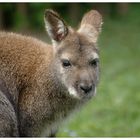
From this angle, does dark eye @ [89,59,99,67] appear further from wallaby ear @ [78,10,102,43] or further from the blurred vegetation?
the blurred vegetation

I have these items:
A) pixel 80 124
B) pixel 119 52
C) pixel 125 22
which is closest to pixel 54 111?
pixel 80 124

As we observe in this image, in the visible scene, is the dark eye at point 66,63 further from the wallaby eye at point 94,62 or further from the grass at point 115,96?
the grass at point 115,96

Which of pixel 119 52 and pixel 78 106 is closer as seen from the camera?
pixel 78 106

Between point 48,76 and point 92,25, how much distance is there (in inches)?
28.9

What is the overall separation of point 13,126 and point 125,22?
17347 millimetres

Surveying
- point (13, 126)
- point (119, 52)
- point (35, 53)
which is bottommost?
point (119, 52)

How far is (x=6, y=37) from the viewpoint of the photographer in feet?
25.2

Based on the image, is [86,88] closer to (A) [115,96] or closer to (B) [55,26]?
(B) [55,26]

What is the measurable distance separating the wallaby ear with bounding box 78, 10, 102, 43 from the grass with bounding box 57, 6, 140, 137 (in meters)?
0.90

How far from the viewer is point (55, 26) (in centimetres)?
736

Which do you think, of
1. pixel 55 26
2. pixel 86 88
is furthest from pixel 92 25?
pixel 86 88

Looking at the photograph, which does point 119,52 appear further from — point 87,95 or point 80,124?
point 87,95

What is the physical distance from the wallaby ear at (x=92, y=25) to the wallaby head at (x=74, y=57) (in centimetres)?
2

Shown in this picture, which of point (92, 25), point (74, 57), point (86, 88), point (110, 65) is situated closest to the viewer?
point (86, 88)
